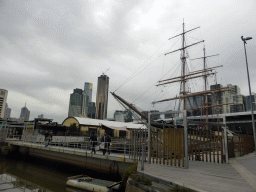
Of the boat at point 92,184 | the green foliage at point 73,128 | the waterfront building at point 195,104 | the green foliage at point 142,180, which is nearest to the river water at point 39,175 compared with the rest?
the boat at point 92,184

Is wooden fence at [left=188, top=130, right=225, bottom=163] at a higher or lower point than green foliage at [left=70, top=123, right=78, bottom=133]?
lower

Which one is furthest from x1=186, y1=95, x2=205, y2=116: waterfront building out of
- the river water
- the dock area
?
the river water

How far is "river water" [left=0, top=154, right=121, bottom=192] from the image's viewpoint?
11940 millimetres

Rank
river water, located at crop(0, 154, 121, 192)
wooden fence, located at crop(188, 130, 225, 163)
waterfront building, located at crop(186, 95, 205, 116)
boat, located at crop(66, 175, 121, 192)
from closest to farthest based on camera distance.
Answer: boat, located at crop(66, 175, 121, 192) < wooden fence, located at crop(188, 130, 225, 163) < river water, located at crop(0, 154, 121, 192) < waterfront building, located at crop(186, 95, 205, 116)

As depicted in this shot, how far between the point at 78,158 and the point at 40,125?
60.4 feet

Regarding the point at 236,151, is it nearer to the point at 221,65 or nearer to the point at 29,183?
the point at 29,183

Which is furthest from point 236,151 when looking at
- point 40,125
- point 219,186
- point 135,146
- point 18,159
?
point 40,125

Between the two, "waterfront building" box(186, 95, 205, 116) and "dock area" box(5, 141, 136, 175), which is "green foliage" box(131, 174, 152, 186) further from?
"waterfront building" box(186, 95, 205, 116)

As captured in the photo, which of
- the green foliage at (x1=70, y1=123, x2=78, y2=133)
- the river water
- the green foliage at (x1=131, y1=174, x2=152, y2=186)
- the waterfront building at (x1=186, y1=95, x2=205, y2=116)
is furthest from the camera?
the waterfront building at (x1=186, y1=95, x2=205, y2=116)

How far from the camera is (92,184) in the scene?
34.1 ft

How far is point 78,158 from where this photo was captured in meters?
14.9

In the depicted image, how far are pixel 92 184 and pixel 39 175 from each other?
7.60m

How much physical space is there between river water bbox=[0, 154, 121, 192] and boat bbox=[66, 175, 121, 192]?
1.81 feet

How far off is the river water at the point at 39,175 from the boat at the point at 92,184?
0.55m
